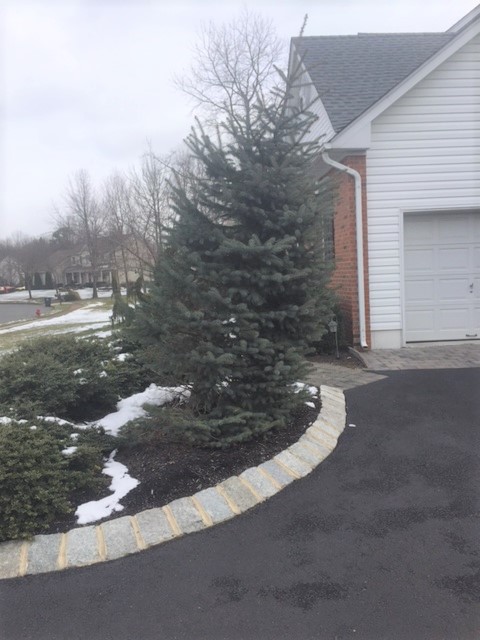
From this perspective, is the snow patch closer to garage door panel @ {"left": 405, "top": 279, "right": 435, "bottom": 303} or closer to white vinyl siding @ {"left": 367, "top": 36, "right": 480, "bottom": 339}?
white vinyl siding @ {"left": 367, "top": 36, "right": 480, "bottom": 339}

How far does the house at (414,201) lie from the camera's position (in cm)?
812

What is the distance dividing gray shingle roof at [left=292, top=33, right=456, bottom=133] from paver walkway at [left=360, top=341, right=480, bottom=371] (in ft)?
13.1

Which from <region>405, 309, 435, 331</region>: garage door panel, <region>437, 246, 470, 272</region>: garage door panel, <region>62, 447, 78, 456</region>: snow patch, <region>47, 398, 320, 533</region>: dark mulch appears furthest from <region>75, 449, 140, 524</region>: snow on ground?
<region>437, 246, 470, 272</region>: garage door panel

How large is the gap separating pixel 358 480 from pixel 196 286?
6.77 ft

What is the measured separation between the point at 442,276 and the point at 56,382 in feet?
23.0

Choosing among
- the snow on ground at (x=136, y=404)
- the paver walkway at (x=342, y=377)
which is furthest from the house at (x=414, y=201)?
the snow on ground at (x=136, y=404)

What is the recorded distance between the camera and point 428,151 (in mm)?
8250

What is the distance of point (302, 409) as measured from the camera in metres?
4.89

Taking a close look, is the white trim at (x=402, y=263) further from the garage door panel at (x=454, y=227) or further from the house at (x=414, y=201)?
the garage door panel at (x=454, y=227)

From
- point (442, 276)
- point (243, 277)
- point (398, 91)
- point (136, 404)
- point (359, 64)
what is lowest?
point (136, 404)

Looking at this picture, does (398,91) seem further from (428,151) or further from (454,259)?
(454,259)

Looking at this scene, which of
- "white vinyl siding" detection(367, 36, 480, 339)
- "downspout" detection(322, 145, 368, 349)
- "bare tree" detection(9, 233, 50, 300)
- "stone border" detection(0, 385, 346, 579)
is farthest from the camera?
"bare tree" detection(9, 233, 50, 300)

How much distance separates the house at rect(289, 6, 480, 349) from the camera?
8.12 meters

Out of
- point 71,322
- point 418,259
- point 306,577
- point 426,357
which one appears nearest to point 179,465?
point 306,577
